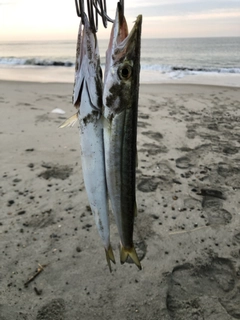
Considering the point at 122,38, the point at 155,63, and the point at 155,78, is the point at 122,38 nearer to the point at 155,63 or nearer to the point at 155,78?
the point at 155,78

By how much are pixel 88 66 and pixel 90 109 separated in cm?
25

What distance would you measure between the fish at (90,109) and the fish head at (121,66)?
0.08 meters

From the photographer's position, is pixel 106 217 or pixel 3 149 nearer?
pixel 106 217

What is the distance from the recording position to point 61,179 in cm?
472

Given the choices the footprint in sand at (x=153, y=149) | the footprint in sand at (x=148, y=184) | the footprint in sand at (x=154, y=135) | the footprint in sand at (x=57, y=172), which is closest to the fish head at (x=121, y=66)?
the footprint in sand at (x=148, y=184)

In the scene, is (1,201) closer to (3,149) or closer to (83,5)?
(3,149)

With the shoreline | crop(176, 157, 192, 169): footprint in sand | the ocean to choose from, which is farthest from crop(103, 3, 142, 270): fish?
the ocean

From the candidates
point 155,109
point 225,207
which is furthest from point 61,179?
point 155,109

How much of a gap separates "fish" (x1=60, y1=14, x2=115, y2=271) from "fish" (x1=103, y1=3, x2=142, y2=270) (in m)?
0.05

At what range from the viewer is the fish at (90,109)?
1.71 m

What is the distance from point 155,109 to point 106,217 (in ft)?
24.6

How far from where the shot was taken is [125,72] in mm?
1676

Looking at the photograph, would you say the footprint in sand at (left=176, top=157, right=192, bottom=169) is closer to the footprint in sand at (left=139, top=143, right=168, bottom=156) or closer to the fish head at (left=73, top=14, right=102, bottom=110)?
the footprint in sand at (left=139, top=143, right=168, bottom=156)

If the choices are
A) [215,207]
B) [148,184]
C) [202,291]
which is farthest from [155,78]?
[202,291]
